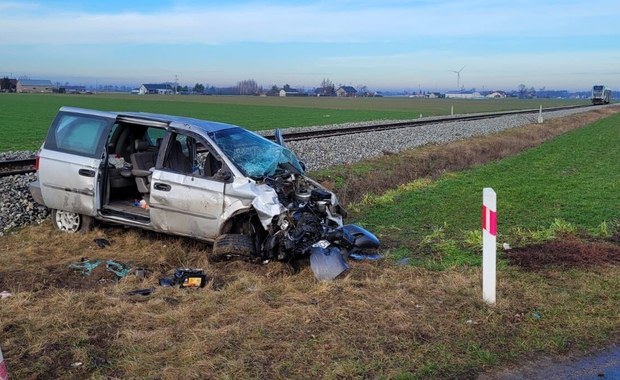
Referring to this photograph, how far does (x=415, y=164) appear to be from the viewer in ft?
62.4

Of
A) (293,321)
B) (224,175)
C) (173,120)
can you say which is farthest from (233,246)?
(173,120)

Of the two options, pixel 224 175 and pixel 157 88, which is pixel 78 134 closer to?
pixel 224 175

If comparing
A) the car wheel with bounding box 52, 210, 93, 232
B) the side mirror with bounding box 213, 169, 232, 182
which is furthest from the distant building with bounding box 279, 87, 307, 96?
the side mirror with bounding box 213, 169, 232, 182

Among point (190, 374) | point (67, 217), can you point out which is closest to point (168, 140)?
point (67, 217)

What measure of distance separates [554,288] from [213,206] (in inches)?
158

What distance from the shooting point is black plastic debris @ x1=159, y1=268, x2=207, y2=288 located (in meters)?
6.13

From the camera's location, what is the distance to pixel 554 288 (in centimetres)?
600

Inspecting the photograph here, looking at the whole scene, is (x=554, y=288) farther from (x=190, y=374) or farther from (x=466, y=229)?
(x=190, y=374)

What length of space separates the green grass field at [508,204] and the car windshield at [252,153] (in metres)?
2.18

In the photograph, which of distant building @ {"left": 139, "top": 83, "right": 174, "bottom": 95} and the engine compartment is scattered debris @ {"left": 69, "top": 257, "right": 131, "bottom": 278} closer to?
the engine compartment

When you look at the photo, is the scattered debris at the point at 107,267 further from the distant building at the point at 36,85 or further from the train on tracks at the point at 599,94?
the distant building at the point at 36,85

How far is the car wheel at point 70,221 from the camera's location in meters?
8.41

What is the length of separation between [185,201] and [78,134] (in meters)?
2.22

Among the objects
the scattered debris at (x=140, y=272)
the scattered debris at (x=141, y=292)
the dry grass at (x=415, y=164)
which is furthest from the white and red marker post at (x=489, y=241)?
the dry grass at (x=415, y=164)
